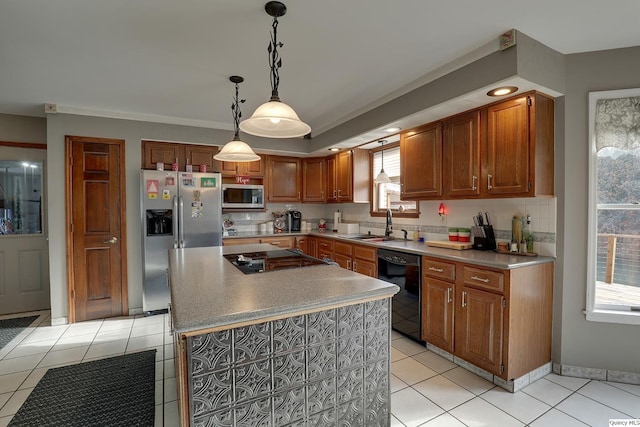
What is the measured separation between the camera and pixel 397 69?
2.59 metres

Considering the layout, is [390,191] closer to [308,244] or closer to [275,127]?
[308,244]

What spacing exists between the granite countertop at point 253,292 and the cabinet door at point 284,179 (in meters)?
2.74

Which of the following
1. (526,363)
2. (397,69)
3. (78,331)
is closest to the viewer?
(526,363)

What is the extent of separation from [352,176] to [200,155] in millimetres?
2116

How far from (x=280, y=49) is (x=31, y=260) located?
13.7 feet

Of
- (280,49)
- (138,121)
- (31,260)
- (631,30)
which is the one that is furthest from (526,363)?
(31,260)

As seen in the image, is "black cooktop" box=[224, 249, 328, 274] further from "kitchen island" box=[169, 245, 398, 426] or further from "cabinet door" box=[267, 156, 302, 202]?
"cabinet door" box=[267, 156, 302, 202]

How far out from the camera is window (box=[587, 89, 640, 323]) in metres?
2.28

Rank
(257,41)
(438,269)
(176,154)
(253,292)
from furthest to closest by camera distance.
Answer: (176,154) < (438,269) < (257,41) < (253,292)

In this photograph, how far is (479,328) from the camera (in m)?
2.36

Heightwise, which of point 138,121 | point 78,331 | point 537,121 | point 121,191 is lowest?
point 78,331

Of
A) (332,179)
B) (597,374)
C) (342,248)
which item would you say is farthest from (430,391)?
(332,179)

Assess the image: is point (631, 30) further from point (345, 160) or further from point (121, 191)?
point (121, 191)

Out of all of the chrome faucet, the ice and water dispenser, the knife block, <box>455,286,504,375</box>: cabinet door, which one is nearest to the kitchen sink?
the chrome faucet
